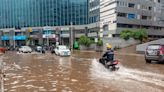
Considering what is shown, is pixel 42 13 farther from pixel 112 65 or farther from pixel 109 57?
pixel 112 65

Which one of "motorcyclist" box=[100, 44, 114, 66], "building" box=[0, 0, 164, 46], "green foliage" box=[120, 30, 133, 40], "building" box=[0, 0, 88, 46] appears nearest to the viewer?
"motorcyclist" box=[100, 44, 114, 66]

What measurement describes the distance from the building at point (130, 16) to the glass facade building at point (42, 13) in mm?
18423

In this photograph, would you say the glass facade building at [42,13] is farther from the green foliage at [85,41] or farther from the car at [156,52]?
the car at [156,52]

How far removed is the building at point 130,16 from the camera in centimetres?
6388

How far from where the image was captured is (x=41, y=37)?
309 feet

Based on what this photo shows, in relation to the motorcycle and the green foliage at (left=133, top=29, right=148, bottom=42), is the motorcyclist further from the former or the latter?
the green foliage at (left=133, top=29, right=148, bottom=42)

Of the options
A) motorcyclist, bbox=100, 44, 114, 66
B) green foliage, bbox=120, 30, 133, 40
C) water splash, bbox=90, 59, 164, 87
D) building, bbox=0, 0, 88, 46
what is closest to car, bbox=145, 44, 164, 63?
water splash, bbox=90, 59, 164, 87

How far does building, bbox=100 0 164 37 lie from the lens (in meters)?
63.9

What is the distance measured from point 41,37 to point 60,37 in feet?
25.1

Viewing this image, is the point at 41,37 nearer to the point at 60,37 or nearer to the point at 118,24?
the point at 60,37

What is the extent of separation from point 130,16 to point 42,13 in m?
39.4

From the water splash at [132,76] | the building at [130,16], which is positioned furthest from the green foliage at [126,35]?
the water splash at [132,76]

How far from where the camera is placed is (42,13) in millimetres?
95750

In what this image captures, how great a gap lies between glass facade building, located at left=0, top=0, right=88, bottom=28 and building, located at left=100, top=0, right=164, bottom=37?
60.4 ft
